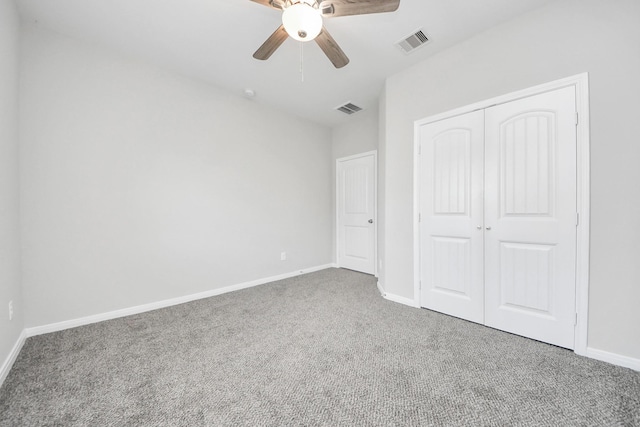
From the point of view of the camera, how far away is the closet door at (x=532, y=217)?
1.82 metres

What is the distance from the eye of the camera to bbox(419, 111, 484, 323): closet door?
226cm

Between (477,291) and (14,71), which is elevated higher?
(14,71)

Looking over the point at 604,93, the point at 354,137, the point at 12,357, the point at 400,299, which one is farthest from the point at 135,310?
the point at 604,93

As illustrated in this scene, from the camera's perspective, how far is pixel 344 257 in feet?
14.6

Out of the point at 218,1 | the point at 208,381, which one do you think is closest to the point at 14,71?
the point at 218,1

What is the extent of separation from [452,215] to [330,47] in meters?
1.91

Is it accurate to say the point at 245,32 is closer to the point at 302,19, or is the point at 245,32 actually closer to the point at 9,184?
the point at 302,19

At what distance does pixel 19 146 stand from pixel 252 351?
2.58m

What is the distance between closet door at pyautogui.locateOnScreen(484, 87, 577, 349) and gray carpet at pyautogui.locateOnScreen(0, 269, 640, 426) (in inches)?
9.4

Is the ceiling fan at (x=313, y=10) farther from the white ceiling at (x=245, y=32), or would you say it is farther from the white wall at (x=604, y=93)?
the white wall at (x=604, y=93)

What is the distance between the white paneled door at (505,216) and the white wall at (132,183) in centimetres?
232

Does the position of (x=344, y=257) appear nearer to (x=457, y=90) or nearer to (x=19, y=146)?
(x=457, y=90)

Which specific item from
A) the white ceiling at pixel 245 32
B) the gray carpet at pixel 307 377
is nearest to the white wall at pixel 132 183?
the white ceiling at pixel 245 32

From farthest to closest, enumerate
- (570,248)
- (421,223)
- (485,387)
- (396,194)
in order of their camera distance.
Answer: (396,194) < (421,223) < (570,248) < (485,387)
